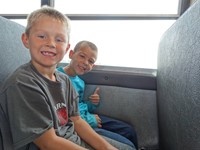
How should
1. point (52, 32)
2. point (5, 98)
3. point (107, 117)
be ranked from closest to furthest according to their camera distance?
1. point (5, 98)
2. point (52, 32)
3. point (107, 117)

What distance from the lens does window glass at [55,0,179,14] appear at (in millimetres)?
1602

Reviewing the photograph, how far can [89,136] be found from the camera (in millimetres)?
934

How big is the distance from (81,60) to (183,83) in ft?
2.23

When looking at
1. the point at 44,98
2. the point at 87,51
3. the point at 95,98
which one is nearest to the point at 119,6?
the point at 87,51

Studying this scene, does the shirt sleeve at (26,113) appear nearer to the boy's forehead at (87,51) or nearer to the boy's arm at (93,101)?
the boy's forehead at (87,51)

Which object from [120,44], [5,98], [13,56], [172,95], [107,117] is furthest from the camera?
[120,44]

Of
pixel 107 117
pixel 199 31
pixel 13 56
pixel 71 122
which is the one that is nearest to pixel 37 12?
pixel 13 56

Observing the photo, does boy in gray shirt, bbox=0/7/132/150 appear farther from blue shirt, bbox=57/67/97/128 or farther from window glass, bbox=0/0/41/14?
window glass, bbox=0/0/41/14

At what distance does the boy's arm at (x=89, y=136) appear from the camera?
0.90 meters

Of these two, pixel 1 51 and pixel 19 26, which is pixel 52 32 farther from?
pixel 19 26

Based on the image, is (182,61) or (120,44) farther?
(120,44)

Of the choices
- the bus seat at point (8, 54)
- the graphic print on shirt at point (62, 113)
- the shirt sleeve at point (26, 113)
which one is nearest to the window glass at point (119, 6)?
the bus seat at point (8, 54)

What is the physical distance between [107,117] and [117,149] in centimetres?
60

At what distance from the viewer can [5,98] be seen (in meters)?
0.63
